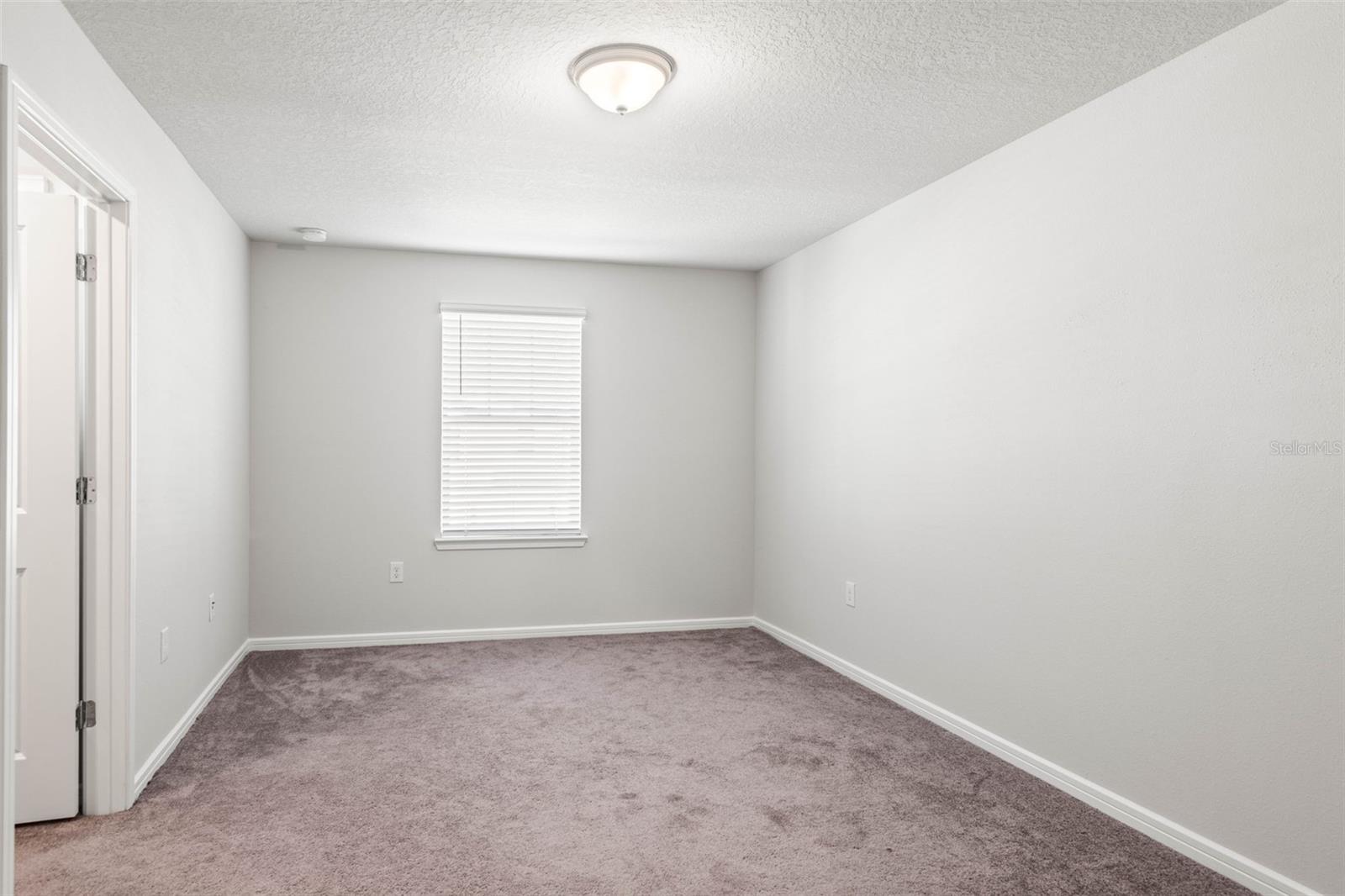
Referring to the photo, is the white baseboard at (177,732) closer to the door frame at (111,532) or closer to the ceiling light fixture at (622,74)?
the door frame at (111,532)

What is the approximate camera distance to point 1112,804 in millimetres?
2803

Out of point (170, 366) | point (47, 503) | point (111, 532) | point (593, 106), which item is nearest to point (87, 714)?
point (111, 532)

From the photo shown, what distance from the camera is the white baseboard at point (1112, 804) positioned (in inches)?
92.0

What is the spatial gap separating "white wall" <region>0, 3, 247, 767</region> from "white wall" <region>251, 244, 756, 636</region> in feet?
1.50

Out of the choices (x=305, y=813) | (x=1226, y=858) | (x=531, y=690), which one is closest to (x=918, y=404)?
(x=1226, y=858)

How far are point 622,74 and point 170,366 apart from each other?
2.10m

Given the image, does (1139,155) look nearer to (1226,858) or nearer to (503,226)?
(1226,858)

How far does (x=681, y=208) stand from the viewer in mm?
4250

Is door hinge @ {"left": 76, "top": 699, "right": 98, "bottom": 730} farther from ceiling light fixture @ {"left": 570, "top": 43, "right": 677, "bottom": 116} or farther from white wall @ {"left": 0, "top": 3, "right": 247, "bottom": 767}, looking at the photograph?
ceiling light fixture @ {"left": 570, "top": 43, "right": 677, "bottom": 116}

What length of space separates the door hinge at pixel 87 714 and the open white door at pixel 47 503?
0.08 ft

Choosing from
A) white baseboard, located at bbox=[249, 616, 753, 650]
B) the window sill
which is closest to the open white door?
white baseboard, located at bbox=[249, 616, 753, 650]

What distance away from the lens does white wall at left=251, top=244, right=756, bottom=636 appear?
5043 millimetres

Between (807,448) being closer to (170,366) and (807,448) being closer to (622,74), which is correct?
(622,74)

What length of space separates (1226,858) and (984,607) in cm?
120
